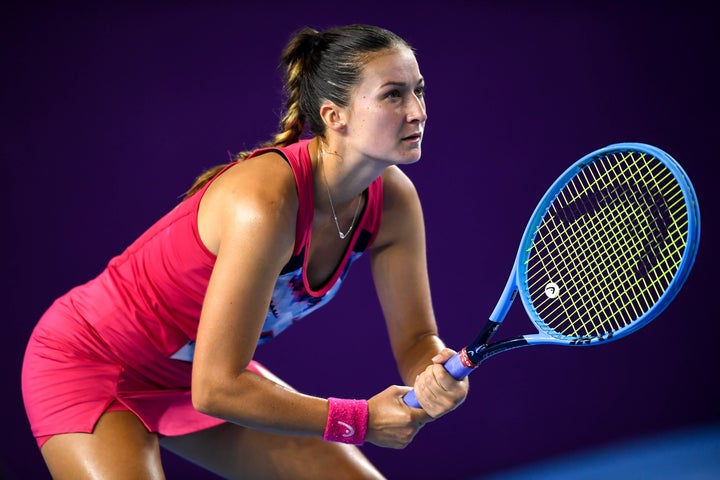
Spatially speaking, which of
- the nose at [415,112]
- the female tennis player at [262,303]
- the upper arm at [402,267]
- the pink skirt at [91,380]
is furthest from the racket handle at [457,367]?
the pink skirt at [91,380]

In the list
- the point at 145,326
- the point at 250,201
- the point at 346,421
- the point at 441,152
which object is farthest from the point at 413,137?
the point at 441,152

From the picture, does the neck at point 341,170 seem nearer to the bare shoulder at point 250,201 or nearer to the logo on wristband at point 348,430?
the bare shoulder at point 250,201

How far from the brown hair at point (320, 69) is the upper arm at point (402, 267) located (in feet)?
0.80

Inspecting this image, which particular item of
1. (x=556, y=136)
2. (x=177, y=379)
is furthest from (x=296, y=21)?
(x=177, y=379)

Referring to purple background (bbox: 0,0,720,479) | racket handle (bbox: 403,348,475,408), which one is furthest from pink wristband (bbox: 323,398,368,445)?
purple background (bbox: 0,0,720,479)

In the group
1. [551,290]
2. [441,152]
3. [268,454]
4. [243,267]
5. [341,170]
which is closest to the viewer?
[243,267]

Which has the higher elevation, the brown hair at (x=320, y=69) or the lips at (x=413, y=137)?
the brown hair at (x=320, y=69)

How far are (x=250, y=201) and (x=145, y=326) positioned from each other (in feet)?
1.39

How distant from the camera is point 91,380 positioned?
200 cm

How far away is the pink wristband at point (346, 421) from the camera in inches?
74.0

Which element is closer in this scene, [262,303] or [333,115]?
[262,303]

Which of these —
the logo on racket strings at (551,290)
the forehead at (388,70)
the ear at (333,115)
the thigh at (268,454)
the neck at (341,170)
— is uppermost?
the forehead at (388,70)

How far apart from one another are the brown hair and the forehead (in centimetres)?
1

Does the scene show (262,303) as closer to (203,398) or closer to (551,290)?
(203,398)
